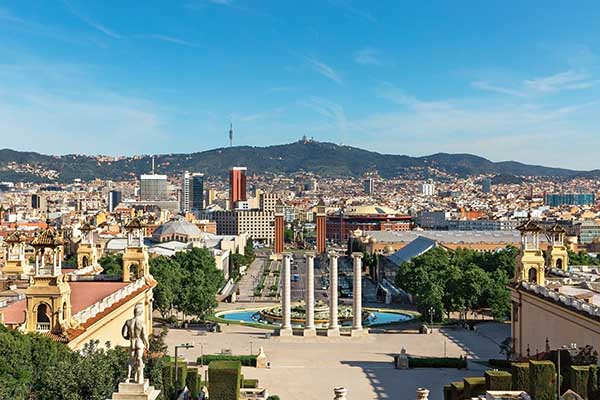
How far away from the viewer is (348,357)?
45.8 meters

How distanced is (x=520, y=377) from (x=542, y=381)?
121 cm

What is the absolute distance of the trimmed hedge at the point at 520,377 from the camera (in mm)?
25969

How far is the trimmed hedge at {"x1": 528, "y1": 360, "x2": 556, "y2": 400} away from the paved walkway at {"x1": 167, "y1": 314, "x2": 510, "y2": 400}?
10.5 meters

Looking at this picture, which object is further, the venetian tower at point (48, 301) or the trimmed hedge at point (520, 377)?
the venetian tower at point (48, 301)

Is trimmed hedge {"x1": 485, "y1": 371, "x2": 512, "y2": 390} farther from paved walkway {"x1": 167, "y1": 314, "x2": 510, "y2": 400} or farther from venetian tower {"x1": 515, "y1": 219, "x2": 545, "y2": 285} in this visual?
venetian tower {"x1": 515, "y1": 219, "x2": 545, "y2": 285}

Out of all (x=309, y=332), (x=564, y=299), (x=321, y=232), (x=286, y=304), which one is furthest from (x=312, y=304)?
(x=321, y=232)

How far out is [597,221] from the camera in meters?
147

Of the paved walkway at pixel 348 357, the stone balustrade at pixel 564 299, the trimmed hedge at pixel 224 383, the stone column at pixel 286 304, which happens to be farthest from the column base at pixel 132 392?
the stone column at pixel 286 304

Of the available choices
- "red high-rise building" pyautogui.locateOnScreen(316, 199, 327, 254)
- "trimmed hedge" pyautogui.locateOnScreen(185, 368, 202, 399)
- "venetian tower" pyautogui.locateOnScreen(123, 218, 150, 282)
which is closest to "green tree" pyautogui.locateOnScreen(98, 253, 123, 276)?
"venetian tower" pyautogui.locateOnScreen(123, 218, 150, 282)

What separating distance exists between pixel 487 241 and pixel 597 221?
4982 cm

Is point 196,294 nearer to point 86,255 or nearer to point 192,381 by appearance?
point 86,255

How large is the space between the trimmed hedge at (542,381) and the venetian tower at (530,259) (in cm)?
1851

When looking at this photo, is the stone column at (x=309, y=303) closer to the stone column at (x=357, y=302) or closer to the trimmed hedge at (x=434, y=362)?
the stone column at (x=357, y=302)

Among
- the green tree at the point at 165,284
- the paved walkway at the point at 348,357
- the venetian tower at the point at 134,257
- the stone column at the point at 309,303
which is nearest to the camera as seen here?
the paved walkway at the point at 348,357
